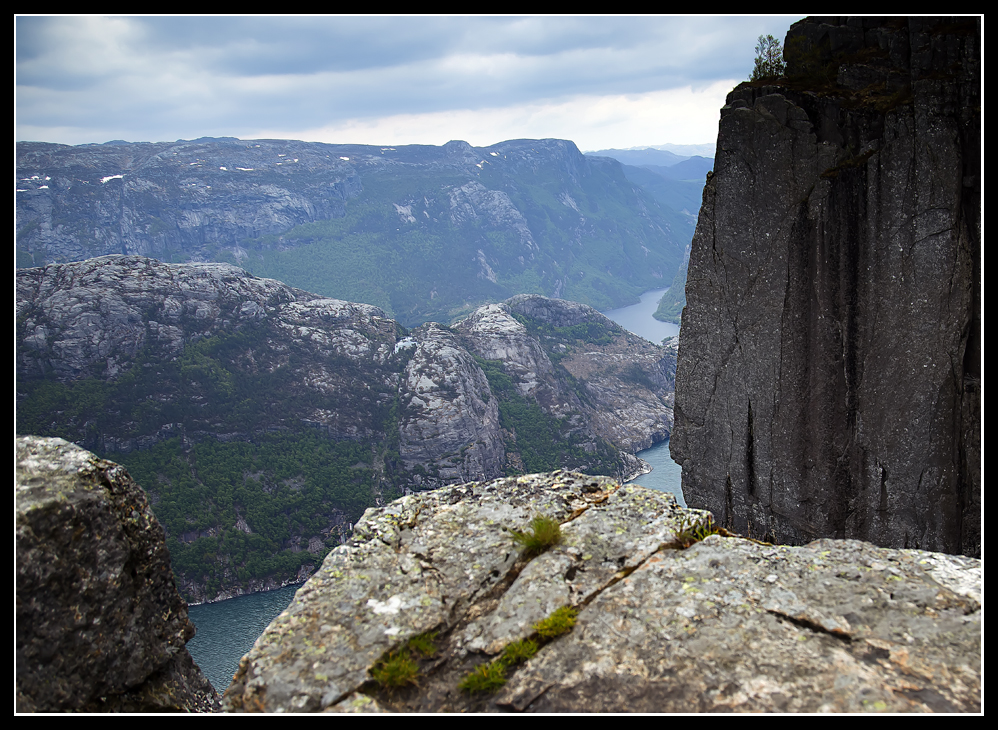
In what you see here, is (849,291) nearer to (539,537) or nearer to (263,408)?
(539,537)

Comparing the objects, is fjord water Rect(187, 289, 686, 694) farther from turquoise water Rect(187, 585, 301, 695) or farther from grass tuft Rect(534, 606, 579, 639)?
grass tuft Rect(534, 606, 579, 639)

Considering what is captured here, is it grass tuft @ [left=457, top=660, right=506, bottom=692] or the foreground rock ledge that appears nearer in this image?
the foreground rock ledge

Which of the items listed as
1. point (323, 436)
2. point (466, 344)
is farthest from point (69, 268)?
point (466, 344)

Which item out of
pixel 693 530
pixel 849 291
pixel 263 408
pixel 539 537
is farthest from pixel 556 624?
pixel 263 408

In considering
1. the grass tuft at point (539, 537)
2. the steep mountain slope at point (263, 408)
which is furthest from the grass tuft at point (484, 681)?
the steep mountain slope at point (263, 408)

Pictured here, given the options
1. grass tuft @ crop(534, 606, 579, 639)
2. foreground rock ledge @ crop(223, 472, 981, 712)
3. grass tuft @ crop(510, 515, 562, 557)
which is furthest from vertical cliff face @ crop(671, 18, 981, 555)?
grass tuft @ crop(534, 606, 579, 639)

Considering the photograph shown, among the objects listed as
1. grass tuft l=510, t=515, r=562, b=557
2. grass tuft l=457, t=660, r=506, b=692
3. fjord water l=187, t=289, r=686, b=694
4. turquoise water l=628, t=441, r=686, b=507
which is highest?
grass tuft l=510, t=515, r=562, b=557
